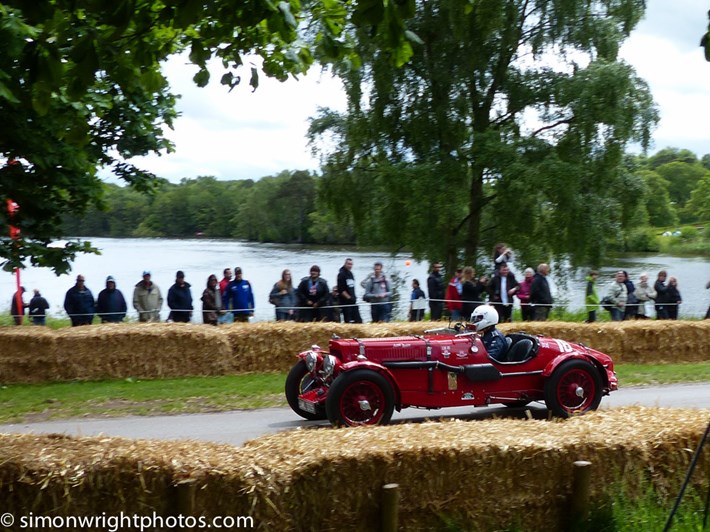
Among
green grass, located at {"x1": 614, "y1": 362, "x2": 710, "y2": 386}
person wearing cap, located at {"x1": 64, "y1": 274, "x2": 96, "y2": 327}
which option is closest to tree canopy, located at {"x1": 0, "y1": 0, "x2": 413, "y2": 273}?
person wearing cap, located at {"x1": 64, "y1": 274, "x2": 96, "y2": 327}

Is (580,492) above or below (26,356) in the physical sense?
below

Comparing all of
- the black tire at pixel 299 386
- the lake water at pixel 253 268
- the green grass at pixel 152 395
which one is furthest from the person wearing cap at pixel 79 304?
the lake water at pixel 253 268

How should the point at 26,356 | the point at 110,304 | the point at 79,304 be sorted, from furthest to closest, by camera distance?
the point at 110,304
the point at 79,304
the point at 26,356

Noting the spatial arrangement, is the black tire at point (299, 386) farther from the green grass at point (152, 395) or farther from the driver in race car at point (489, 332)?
the driver in race car at point (489, 332)

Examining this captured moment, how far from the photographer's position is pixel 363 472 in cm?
587

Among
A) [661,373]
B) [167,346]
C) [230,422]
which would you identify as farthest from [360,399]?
[661,373]

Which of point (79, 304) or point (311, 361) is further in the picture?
point (79, 304)

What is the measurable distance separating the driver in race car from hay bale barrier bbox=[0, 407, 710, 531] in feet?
13.5

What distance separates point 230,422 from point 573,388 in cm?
455

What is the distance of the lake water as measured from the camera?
34225 mm

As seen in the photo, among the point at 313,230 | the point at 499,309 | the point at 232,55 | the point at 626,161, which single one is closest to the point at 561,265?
the point at 626,161

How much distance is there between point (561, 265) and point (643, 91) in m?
5.34

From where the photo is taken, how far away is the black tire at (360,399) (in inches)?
395

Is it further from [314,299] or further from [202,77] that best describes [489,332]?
[314,299]
